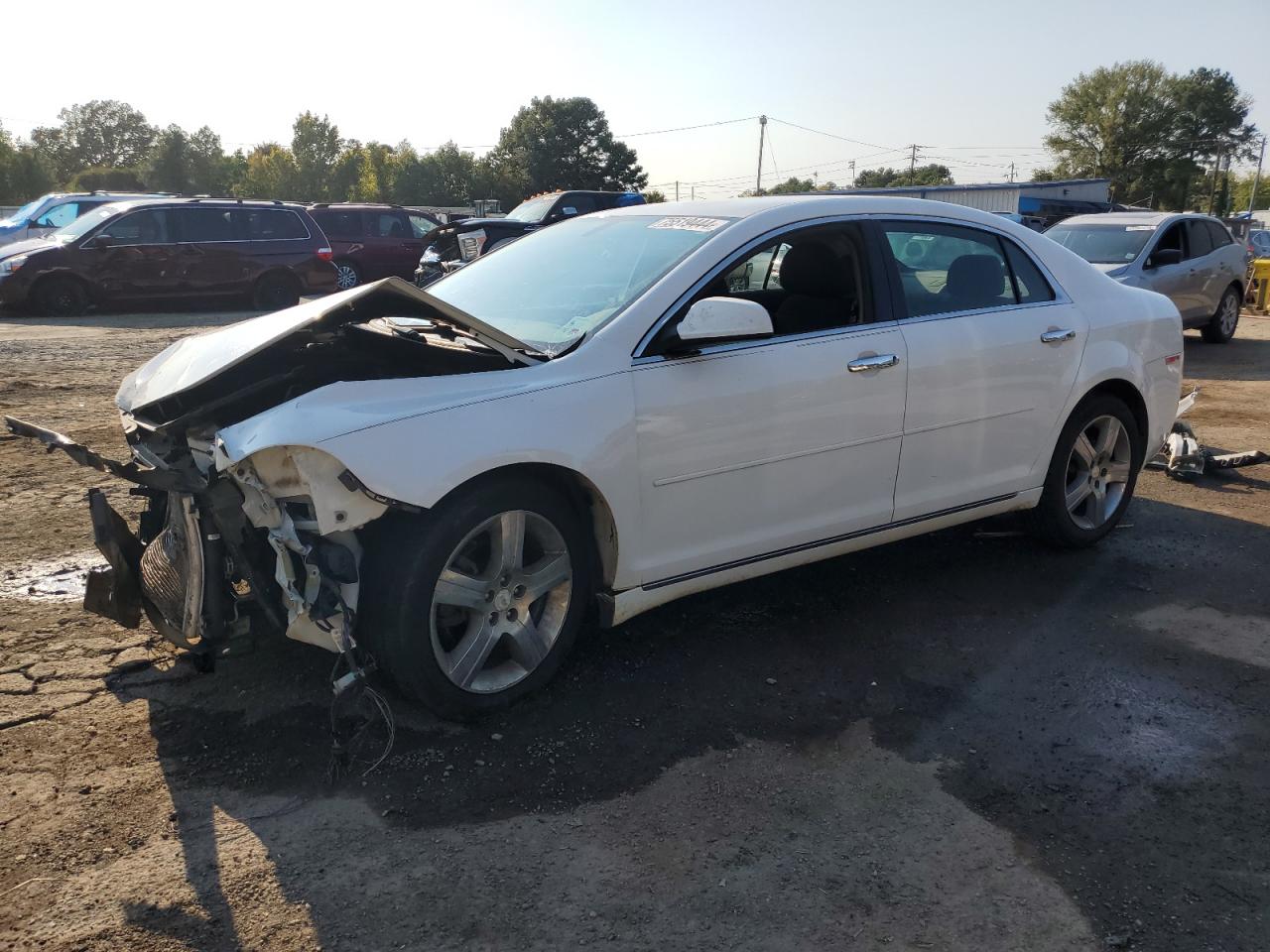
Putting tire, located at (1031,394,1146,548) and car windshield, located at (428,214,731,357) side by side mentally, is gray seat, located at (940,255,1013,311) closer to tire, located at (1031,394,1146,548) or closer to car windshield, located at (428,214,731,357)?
tire, located at (1031,394,1146,548)

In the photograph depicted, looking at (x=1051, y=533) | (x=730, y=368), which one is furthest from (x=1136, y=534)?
(x=730, y=368)

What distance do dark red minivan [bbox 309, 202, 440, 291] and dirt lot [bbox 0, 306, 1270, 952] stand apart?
51.8 feet

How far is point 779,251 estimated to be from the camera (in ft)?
15.5

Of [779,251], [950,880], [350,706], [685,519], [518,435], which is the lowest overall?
[950,880]

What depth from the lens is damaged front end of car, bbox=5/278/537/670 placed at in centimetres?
311

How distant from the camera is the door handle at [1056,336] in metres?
4.81

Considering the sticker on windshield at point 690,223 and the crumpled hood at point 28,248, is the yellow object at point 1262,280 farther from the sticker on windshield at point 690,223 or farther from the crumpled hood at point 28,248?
the crumpled hood at point 28,248

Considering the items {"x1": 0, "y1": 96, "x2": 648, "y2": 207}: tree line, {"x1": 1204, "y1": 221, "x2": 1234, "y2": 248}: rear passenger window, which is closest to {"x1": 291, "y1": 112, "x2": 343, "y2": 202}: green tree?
{"x1": 0, "y1": 96, "x2": 648, "y2": 207}: tree line

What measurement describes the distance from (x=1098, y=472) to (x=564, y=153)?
6922 cm

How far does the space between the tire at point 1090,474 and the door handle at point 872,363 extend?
129cm

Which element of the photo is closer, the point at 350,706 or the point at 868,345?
the point at 350,706

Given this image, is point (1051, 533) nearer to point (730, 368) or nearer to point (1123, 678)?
point (1123, 678)

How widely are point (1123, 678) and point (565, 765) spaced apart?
7.15 feet

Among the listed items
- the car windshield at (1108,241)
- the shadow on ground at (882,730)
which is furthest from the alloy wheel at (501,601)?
the car windshield at (1108,241)
